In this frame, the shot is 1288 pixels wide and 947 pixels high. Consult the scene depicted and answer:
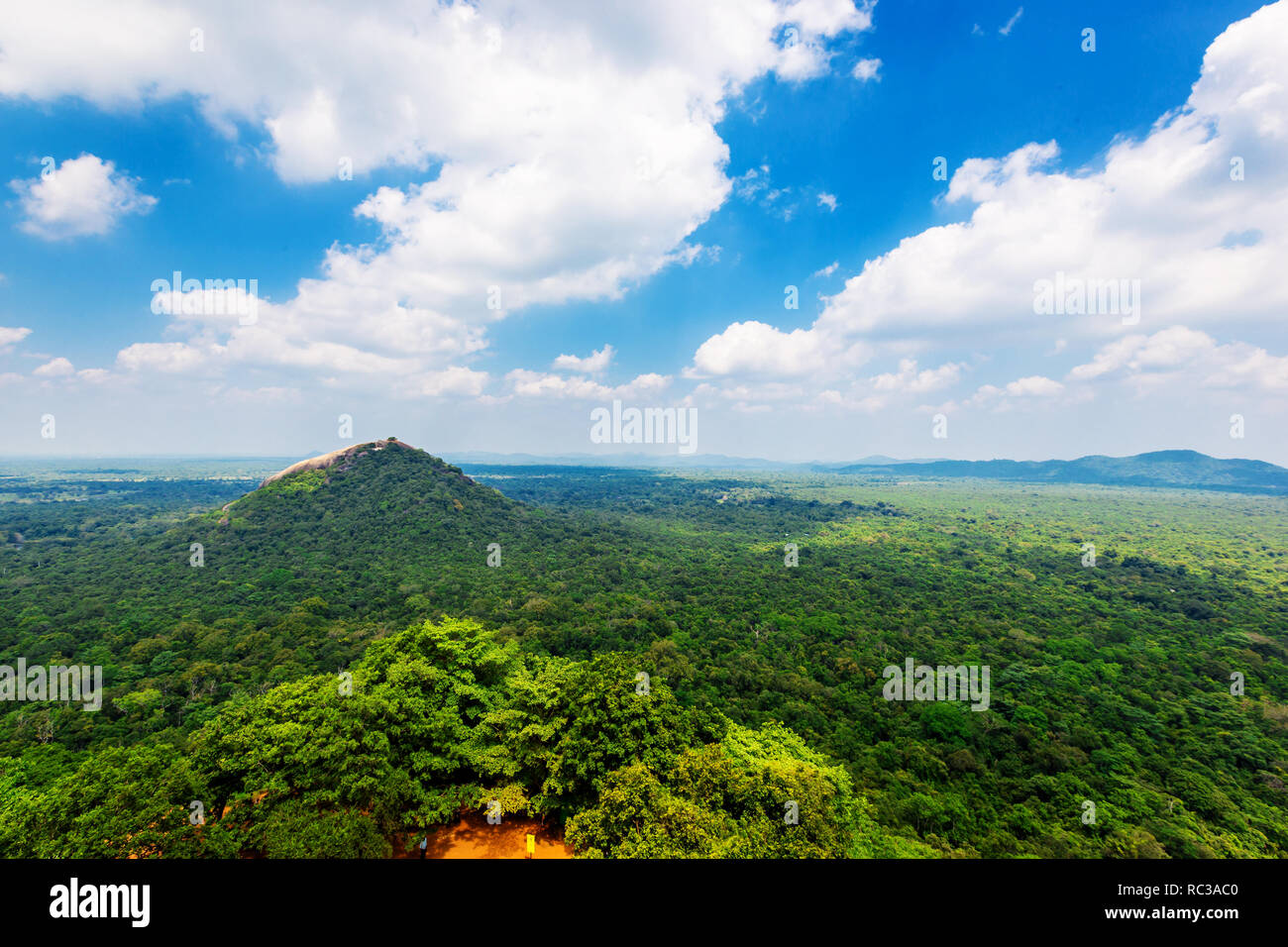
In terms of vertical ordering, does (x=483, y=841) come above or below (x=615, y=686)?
below

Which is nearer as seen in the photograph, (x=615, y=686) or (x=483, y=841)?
(x=483, y=841)

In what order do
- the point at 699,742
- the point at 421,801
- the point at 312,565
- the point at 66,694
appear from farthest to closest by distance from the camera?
the point at 312,565 < the point at 66,694 < the point at 699,742 < the point at 421,801

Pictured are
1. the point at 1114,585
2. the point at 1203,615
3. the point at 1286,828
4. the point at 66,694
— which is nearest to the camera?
the point at 1286,828

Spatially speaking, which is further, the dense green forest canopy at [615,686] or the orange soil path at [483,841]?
the orange soil path at [483,841]

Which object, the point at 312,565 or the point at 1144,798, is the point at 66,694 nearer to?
the point at 312,565

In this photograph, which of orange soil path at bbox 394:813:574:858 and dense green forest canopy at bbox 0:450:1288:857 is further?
orange soil path at bbox 394:813:574:858
